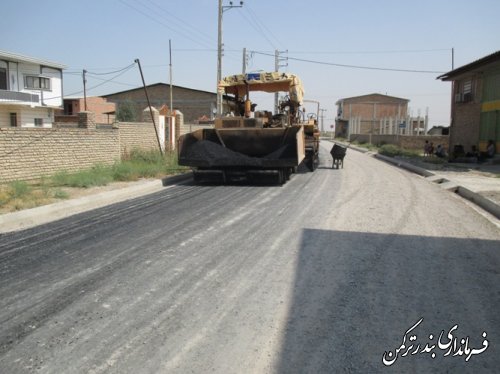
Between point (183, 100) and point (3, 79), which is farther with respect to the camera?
point (183, 100)

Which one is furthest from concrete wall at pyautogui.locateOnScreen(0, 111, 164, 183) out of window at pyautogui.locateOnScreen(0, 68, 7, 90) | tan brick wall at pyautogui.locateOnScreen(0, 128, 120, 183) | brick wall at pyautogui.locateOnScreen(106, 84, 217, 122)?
brick wall at pyautogui.locateOnScreen(106, 84, 217, 122)

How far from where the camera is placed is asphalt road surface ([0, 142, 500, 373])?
3.53 meters

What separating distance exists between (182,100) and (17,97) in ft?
73.0

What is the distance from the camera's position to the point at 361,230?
7.73 meters

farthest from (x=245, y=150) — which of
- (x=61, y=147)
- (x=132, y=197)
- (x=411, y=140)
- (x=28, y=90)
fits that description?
(x=28, y=90)

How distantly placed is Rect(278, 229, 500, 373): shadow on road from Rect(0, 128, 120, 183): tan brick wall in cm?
927

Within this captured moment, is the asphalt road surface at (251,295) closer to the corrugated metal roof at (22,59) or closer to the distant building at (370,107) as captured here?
the corrugated metal roof at (22,59)

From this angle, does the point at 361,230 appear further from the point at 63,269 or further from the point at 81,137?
the point at 81,137

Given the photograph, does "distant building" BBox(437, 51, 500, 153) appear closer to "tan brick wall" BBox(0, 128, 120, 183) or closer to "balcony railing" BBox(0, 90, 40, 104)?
"tan brick wall" BBox(0, 128, 120, 183)

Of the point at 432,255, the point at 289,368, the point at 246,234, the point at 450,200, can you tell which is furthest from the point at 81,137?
the point at 289,368

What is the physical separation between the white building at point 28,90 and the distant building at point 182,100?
464 inches

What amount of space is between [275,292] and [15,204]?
22.1 ft

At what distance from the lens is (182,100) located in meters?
58.2

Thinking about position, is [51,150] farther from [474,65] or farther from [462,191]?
[474,65]
